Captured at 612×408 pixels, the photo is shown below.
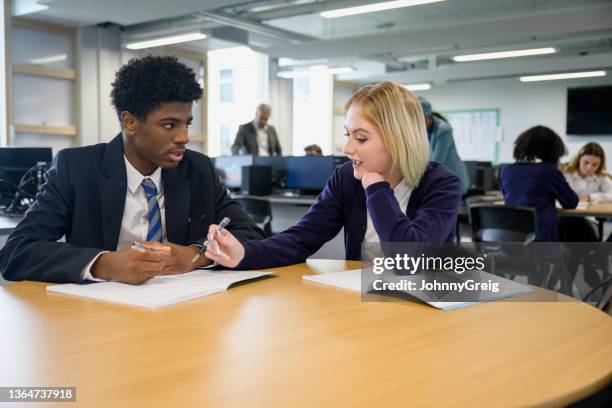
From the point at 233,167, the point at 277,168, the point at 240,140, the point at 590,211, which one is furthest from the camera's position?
the point at 240,140

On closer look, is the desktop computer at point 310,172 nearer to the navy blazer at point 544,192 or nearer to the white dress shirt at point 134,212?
the navy blazer at point 544,192

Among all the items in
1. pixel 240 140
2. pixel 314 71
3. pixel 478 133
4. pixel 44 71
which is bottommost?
pixel 240 140

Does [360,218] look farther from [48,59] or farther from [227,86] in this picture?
[227,86]

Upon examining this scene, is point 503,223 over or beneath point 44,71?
beneath

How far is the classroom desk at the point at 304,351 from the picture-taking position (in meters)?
0.73

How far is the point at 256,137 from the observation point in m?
7.35

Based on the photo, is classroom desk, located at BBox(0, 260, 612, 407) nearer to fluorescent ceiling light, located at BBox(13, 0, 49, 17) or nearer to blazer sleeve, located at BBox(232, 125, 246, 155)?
blazer sleeve, located at BBox(232, 125, 246, 155)

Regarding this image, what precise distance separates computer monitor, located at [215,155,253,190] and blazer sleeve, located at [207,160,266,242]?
3.83 meters

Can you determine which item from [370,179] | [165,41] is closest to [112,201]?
[370,179]

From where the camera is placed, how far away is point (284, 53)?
855 cm

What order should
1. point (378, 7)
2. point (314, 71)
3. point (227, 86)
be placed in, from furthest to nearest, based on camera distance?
point (227, 86) → point (314, 71) → point (378, 7)

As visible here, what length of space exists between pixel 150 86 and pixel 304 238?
24.3 inches

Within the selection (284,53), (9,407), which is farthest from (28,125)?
(9,407)

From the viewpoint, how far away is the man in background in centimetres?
726
